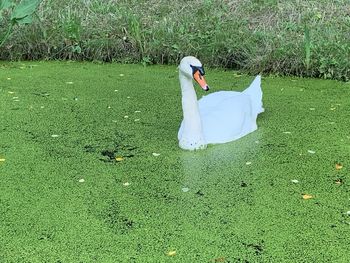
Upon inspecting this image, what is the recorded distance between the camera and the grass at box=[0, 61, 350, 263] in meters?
2.07

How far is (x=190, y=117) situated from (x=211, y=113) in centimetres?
22

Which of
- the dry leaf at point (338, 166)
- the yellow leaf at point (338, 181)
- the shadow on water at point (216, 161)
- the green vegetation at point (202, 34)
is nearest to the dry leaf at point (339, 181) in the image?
the yellow leaf at point (338, 181)

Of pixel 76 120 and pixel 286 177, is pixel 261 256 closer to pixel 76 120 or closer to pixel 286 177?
pixel 286 177

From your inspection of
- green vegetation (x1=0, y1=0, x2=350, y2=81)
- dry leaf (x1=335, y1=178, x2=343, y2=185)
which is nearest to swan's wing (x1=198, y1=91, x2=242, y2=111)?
dry leaf (x1=335, y1=178, x2=343, y2=185)

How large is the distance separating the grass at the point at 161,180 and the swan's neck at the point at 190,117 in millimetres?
56

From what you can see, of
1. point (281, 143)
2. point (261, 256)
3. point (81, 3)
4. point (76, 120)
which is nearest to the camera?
point (261, 256)

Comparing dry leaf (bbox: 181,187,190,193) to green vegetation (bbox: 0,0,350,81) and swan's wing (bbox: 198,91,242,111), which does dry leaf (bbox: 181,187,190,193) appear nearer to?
swan's wing (bbox: 198,91,242,111)

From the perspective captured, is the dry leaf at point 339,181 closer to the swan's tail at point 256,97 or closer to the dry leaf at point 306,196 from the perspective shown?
the dry leaf at point 306,196

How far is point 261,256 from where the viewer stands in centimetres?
200

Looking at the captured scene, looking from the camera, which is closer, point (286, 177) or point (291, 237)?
point (291, 237)

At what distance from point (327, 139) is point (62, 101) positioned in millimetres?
1449

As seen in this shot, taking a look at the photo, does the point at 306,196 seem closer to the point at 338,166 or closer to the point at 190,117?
the point at 338,166

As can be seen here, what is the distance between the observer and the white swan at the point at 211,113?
2.80 meters

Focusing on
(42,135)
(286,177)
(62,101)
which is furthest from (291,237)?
(62,101)
